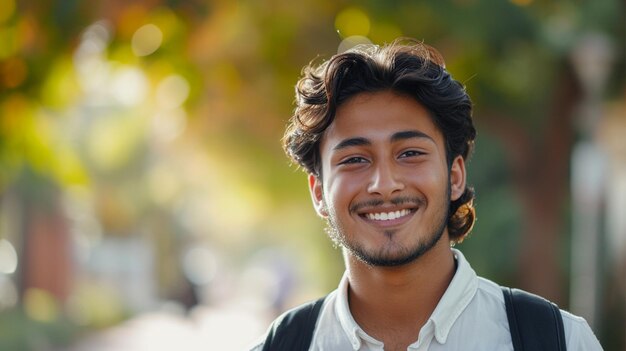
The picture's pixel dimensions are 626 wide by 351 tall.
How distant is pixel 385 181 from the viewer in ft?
12.2

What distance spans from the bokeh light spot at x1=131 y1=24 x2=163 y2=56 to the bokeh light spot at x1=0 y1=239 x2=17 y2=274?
1782cm

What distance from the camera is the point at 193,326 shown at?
27344 mm

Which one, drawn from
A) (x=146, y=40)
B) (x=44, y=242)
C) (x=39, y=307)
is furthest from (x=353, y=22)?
(x=44, y=242)

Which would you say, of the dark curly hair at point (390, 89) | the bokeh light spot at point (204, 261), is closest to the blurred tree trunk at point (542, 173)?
the dark curly hair at point (390, 89)

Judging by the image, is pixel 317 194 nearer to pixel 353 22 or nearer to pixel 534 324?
pixel 534 324

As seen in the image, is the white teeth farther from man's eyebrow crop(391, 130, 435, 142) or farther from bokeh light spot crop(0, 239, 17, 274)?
bokeh light spot crop(0, 239, 17, 274)

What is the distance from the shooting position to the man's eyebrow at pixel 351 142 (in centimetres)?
379

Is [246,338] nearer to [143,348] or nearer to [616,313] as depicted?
[143,348]

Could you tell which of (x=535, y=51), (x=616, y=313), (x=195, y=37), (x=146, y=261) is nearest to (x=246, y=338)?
(x=616, y=313)

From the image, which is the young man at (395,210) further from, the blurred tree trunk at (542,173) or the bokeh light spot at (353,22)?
the blurred tree trunk at (542,173)

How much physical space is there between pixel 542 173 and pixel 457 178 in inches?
422

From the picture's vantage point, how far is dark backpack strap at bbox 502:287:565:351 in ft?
11.6

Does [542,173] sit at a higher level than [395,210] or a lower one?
lower

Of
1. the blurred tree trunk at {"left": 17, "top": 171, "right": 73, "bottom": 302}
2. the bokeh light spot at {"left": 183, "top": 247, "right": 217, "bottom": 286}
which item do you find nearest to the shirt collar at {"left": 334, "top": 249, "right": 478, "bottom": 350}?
the blurred tree trunk at {"left": 17, "top": 171, "right": 73, "bottom": 302}
